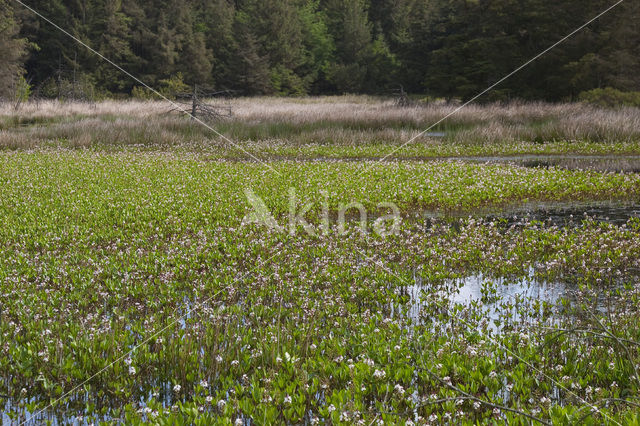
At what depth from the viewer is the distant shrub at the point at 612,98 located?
3306 centimetres

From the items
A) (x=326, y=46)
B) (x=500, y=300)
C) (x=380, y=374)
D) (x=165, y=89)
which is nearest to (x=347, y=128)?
(x=500, y=300)

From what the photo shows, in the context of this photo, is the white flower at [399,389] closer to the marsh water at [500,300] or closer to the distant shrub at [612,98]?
the marsh water at [500,300]

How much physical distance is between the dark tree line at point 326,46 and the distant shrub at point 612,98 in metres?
4.23

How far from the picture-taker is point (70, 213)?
12.0 meters

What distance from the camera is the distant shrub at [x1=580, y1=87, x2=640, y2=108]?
108 feet

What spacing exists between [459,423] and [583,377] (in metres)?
1.46

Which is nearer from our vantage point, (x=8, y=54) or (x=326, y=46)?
(x=8, y=54)

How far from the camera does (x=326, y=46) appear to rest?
296ft

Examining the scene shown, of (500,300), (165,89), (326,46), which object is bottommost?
(165,89)

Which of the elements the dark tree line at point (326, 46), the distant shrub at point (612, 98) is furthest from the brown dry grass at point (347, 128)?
the dark tree line at point (326, 46)

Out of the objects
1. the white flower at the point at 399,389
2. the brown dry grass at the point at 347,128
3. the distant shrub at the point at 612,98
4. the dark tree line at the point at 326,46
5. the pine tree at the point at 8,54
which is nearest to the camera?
the white flower at the point at 399,389

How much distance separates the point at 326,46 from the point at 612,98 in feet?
202

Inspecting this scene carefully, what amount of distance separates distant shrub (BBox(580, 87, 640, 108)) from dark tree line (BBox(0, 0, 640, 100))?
4233 mm

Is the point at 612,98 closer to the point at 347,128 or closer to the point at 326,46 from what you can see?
the point at 347,128
